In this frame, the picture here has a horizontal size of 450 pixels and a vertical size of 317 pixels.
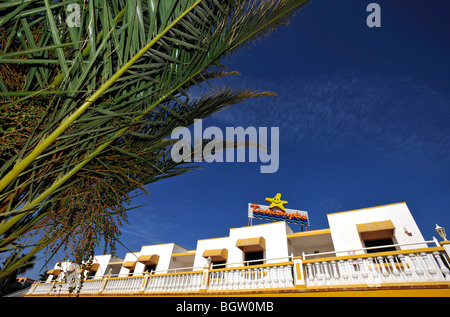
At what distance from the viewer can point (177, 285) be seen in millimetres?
9695

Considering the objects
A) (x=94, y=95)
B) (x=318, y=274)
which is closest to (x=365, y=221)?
(x=318, y=274)

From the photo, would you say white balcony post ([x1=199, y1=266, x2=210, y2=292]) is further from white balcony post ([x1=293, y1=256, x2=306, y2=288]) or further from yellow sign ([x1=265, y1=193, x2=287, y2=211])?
yellow sign ([x1=265, y1=193, x2=287, y2=211])

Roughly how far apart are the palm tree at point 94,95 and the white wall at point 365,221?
10.5m

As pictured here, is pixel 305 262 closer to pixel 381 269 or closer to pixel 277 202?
pixel 381 269

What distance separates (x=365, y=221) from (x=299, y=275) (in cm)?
525

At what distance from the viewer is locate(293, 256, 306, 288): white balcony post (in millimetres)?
7082

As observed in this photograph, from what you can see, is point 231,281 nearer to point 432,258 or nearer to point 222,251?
point 222,251

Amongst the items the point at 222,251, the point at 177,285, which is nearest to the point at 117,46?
the point at 177,285

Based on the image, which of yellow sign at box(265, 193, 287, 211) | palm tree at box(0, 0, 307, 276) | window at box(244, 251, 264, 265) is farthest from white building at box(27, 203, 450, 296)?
yellow sign at box(265, 193, 287, 211)

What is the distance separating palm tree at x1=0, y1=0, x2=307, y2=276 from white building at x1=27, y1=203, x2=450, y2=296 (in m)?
0.72

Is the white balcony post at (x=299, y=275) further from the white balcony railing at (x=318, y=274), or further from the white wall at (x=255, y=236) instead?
the white wall at (x=255, y=236)

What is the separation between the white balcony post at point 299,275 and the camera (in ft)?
23.2

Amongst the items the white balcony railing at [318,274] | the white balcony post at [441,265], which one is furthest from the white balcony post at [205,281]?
the white balcony post at [441,265]

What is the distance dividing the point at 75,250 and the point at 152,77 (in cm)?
182
